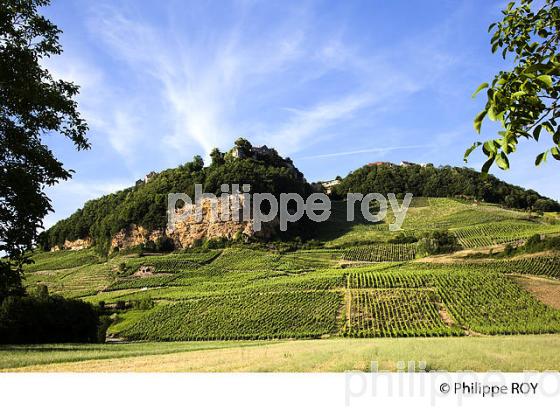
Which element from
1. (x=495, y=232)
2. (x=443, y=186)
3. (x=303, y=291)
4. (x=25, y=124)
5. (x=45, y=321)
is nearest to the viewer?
(x=25, y=124)

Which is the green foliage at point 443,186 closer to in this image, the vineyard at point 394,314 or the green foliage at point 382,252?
the green foliage at point 382,252

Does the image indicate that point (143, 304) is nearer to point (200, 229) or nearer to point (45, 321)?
point (45, 321)

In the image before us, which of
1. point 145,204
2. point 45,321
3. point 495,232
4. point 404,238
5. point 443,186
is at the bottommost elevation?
point 45,321

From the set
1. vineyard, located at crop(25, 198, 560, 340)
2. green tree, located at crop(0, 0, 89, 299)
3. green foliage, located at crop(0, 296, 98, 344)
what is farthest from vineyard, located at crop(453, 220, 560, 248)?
green tree, located at crop(0, 0, 89, 299)

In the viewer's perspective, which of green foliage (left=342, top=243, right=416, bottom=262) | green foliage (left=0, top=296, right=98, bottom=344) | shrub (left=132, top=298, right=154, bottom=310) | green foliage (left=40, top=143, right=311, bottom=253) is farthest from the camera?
green foliage (left=342, top=243, right=416, bottom=262)

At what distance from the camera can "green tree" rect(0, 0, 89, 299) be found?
6.09 m

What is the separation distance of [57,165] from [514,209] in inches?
1102

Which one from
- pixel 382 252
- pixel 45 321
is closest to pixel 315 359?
pixel 45 321

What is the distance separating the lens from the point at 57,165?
20.9 ft

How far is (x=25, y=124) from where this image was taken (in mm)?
6535

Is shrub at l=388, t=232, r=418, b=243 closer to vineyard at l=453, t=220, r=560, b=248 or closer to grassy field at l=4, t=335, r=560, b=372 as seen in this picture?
vineyard at l=453, t=220, r=560, b=248
